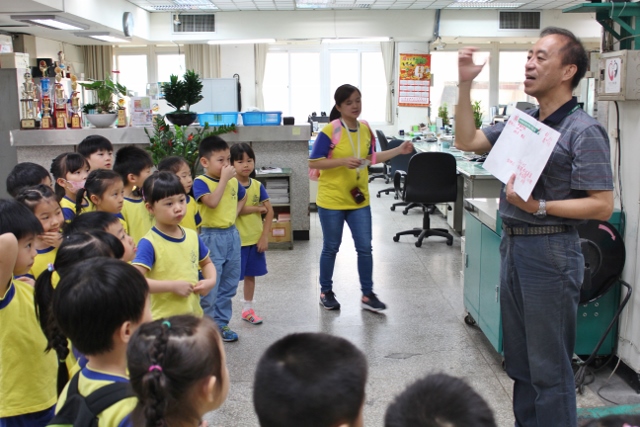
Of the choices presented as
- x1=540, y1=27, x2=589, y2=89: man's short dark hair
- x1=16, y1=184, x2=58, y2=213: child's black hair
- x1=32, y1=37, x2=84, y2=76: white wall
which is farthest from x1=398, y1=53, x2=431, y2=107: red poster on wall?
x1=16, y1=184, x2=58, y2=213: child's black hair

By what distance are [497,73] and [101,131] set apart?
9.76m

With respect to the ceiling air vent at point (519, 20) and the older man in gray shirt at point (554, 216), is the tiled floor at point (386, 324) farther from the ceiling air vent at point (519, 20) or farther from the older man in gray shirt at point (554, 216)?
the ceiling air vent at point (519, 20)

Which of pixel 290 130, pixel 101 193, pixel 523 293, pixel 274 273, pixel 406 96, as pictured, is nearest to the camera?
pixel 523 293

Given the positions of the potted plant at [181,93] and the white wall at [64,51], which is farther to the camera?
the white wall at [64,51]

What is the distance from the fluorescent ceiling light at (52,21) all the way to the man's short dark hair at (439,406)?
8.38m

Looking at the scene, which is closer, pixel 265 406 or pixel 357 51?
pixel 265 406

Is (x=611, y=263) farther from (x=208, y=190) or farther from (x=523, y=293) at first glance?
(x=208, y=190)

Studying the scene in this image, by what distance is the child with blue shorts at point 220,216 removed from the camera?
11.3 feet

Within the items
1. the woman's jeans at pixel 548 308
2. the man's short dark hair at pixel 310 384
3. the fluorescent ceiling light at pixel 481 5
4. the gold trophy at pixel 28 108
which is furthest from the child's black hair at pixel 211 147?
the fluorescent ceiling light at pixel 481 5

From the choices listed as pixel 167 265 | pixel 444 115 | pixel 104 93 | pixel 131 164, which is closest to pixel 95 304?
pixel 167 265

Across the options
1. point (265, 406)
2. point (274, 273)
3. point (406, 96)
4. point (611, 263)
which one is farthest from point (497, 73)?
point (265, 406)

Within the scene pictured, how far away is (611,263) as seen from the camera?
9.77 ft

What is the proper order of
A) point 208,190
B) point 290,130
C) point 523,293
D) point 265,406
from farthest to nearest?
point 290,130 → point 208,190 → point 523,293 → point 265,406

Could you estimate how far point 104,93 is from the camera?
223 inches
